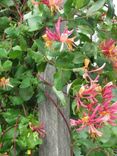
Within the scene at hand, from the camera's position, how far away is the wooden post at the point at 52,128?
986mm

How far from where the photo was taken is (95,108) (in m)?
0.87

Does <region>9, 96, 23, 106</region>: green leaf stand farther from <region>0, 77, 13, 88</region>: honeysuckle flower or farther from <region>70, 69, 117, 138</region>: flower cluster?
<region>70, 69, 117, 138</region>: flower cluster

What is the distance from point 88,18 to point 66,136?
0.96ft

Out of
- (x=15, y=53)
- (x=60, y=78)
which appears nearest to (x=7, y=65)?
(x=15, y=53)

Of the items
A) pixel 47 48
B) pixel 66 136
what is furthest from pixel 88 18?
pixel 66 136

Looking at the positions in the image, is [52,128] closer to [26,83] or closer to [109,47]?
[26,83]

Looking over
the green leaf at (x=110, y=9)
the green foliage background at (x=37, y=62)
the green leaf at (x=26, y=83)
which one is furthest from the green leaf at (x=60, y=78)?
the green leaf at (x=110, y=9)

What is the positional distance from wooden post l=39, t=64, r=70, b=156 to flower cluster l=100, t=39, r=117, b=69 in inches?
5.3

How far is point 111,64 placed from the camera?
41.8 inches

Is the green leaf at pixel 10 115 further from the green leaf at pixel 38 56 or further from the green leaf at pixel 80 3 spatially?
the green leaf at pixel 80 3

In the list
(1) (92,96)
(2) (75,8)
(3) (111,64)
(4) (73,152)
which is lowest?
(4) (73,152)

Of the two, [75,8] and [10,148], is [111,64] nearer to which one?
[75,8]

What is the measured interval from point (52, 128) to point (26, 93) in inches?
4.1

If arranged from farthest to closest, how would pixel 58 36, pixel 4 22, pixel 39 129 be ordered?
pixel 4 22
pixel 39 129
pixel 58 36
